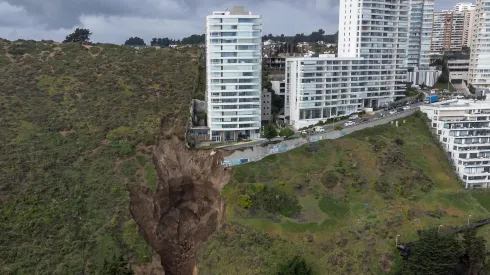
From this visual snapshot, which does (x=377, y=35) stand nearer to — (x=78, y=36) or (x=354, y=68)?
(x=354, y=68)

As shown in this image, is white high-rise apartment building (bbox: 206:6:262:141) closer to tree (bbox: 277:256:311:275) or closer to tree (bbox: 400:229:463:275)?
tree (bbox: 277:256:311:275)

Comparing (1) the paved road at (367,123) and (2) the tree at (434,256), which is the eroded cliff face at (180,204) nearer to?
(1) the paved road at (367,123)

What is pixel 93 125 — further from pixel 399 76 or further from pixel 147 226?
pixel 399 76

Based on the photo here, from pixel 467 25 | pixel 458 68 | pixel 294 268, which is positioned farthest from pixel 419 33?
pixel 294 268

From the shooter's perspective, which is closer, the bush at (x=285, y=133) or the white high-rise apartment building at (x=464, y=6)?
the bush at (x=285, y=133)

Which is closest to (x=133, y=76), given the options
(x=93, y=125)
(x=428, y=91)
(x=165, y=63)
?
(x=165, y=63)

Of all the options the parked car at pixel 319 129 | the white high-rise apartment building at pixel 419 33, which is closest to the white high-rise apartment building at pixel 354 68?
the parked car at pixel 319 129

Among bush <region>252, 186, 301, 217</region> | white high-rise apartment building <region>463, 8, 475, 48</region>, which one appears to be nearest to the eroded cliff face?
bush <region>252, 186, 301, 217</region>
